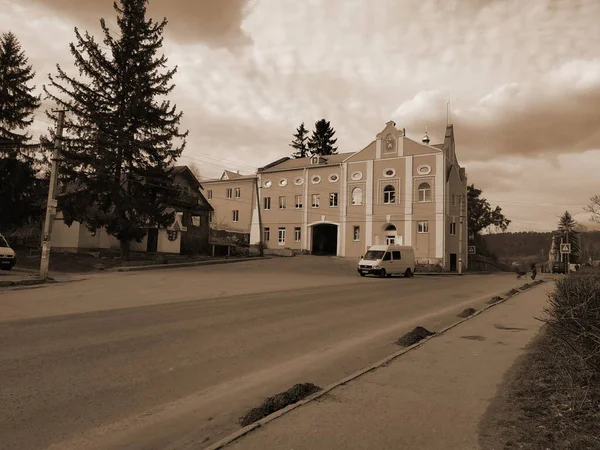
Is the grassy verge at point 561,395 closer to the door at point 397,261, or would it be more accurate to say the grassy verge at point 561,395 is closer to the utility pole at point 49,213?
the utility pole at point 49,213

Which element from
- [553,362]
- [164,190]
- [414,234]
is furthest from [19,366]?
[414,234]

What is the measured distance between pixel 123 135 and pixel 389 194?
29177 millimetres

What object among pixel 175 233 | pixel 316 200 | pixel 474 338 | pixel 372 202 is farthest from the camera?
pixel 316 200

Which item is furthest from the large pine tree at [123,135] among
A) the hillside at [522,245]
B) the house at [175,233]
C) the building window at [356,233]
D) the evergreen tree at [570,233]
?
the hillside at [522,245]

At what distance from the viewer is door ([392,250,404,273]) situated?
32.0m

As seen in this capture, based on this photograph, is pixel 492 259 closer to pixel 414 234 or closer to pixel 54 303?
pixel 414 234

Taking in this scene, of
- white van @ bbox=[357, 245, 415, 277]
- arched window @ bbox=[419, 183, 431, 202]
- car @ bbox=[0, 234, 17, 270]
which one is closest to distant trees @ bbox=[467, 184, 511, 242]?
arched window @ bbox=[419, 183, 431, 202]

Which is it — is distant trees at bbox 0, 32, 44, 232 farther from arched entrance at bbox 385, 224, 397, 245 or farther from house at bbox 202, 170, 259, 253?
arched entrance at bbox 385, 224, 397, 245

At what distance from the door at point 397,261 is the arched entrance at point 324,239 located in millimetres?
22241

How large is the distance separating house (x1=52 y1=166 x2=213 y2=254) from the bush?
29.7 meters

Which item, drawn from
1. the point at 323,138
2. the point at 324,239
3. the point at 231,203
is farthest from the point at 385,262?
the point at 323,138

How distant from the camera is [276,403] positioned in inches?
188

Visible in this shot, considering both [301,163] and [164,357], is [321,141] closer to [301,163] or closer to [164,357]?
[301,163]

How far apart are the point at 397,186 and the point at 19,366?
45242 mm
